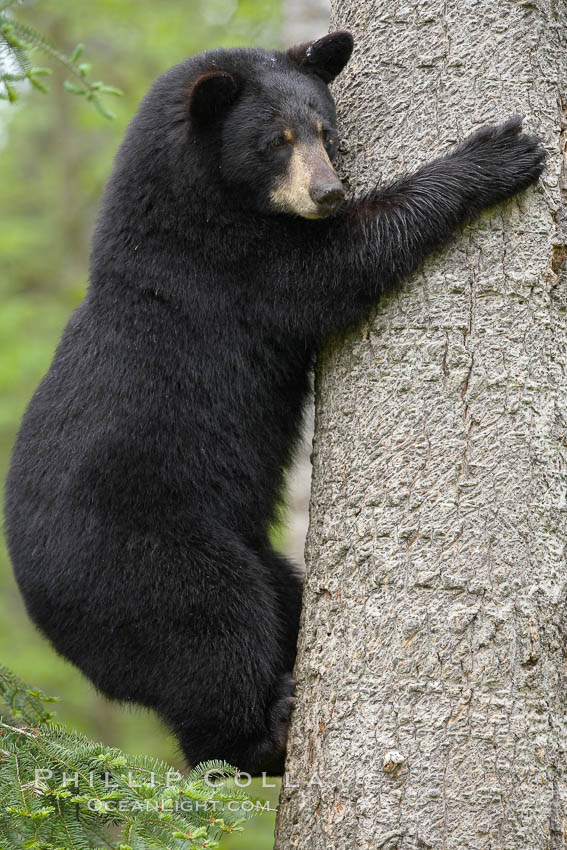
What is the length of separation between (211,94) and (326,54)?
1.65 feet

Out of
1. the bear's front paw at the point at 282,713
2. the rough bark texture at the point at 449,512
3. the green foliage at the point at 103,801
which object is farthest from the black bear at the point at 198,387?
the green foliage at the point at 103,801

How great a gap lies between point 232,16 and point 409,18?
28.1 ft

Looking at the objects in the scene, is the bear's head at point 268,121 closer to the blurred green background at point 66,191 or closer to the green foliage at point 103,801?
the green foliage at point 103,801

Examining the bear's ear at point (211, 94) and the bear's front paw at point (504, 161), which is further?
the bear's ear at point (211, 94)

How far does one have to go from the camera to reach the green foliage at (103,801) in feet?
8.59

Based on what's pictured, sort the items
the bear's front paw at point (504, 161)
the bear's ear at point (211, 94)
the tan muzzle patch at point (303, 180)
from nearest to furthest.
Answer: the bear's front paw at point (504, 161), the tan muzzle patch at point (303, 180), the bear's ear at point (211, 94)

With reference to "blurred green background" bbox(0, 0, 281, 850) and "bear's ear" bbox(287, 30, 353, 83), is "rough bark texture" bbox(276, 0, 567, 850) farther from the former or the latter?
"blurred green background" bbox(0, 0, 281, 850)

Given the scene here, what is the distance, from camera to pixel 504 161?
297cm

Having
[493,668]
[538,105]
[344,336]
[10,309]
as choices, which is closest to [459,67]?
[538,105]

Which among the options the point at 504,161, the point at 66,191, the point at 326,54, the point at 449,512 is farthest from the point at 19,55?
the point at 66,191

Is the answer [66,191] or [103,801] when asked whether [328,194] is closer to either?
[103,801]

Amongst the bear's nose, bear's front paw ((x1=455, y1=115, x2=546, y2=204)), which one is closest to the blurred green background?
the bear's nose

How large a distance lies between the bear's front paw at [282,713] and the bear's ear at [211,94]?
7.71ft

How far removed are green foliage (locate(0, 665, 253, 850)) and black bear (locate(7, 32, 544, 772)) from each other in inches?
18.6
